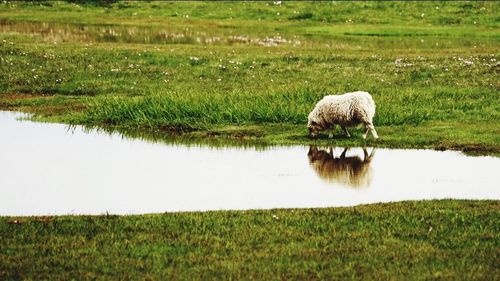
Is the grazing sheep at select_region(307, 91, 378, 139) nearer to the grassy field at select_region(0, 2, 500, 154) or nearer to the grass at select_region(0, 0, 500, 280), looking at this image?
the grassy field at select_region(0, 2, 500, 154)

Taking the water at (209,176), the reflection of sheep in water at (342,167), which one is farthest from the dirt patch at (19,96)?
the reflection of sheep in water at (342,167)

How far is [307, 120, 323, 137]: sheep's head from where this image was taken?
24647 mm

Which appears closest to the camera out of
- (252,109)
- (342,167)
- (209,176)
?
(209,176)

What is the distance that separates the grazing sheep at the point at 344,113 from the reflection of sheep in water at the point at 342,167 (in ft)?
2.99

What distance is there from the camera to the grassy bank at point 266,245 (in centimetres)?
1265

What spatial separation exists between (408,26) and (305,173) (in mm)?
37681

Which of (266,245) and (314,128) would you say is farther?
(314,128)

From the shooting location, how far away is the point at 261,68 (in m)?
37.4

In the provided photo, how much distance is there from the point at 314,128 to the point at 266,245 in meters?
11.1

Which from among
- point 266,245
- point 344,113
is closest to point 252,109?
point 344,113

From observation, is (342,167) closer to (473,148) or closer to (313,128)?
(313,128)

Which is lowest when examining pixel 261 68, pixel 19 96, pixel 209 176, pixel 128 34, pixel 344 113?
pixel 128 34

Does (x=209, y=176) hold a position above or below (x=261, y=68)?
above

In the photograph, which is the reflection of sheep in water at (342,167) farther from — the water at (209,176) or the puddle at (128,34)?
the puddle at (128,34)
